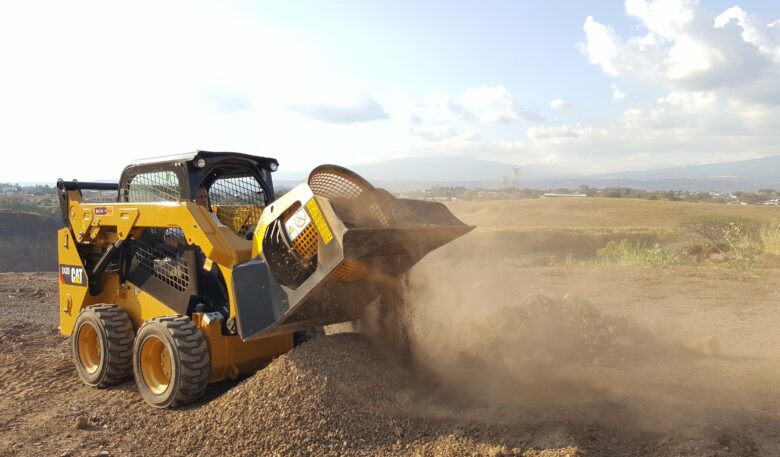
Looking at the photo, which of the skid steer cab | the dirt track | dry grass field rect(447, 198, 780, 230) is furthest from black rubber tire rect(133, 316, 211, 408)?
dry grass field rect(447, 198, 780, 230)

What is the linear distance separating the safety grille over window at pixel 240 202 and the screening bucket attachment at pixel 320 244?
1.44 meters

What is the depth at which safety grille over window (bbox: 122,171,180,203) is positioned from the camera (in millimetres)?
5914

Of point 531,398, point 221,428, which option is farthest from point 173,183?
point 531,398

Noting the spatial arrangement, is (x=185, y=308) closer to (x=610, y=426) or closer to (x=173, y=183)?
(x=173, y=183)

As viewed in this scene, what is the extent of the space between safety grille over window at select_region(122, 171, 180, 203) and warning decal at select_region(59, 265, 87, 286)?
1000mm

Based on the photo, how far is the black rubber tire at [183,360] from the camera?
4.95 metres

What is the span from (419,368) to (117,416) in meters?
2.66

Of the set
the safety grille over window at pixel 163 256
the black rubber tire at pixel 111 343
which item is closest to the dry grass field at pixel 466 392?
the black rubber tire at pixel 111 343

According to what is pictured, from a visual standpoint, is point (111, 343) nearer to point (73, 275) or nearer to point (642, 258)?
point (73, 275)

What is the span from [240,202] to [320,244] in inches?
89.4

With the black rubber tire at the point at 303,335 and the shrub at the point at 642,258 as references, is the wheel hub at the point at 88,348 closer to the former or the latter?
the black rubber tire at the point at 303,335

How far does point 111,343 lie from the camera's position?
5859 mm

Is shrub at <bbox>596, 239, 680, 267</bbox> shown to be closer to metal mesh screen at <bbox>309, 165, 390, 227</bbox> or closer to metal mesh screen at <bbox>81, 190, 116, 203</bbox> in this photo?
metal mesh screen at <bbox>309, 165, 390, 227</bbox>

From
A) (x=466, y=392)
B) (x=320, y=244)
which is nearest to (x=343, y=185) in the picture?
(x=320, y=244)
